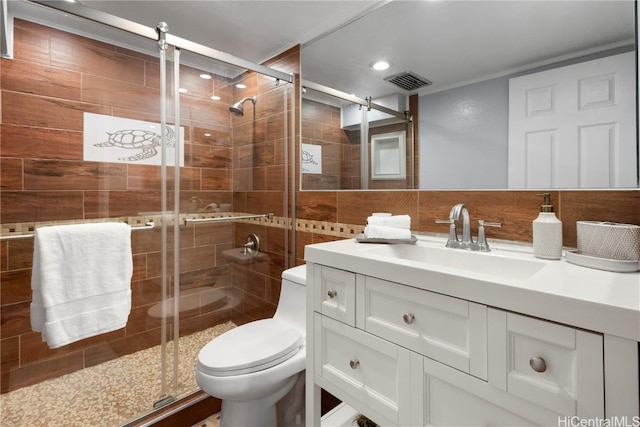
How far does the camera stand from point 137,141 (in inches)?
68.9

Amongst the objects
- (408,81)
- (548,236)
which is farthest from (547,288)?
(408,81)

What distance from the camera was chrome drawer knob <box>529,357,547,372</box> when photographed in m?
0.61

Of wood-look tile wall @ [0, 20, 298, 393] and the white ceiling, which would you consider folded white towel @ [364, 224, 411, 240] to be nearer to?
the white ceiling

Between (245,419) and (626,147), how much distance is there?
1.74 meters

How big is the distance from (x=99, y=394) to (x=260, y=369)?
3.55 ft

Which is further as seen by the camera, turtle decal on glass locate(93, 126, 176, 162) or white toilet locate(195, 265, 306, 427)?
turtle decal on glass locate(93, 126, 176, 162)

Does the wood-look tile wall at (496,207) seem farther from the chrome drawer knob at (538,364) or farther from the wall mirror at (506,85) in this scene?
the chrome drawer knob at (538,364)

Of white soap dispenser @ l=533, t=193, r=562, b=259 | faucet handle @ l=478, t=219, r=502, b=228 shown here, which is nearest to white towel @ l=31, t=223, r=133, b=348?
faucet handle @ l=478, t=219, r=502, b=228

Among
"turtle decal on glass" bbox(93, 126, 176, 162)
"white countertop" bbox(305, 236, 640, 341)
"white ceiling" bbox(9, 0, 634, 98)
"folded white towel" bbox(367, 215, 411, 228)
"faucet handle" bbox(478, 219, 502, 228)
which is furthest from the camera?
"turtle decal on glass" bbox(93, 126, 176, 162)

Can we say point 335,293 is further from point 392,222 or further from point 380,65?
point 380,65

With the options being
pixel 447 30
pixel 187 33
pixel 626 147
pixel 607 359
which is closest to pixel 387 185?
pixel 447 30

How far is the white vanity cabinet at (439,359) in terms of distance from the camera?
1.95 feet

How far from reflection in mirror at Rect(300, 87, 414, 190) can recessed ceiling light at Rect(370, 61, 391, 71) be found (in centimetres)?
17

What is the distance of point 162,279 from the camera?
175cm
